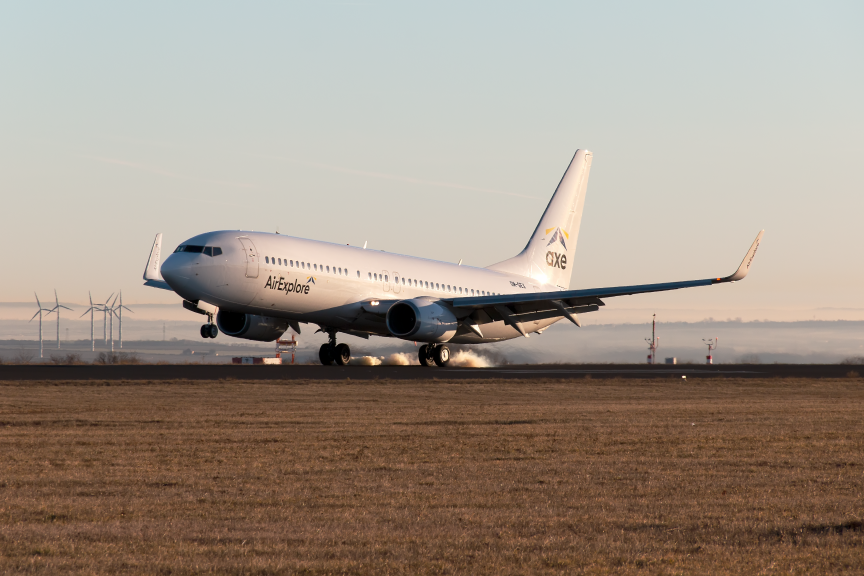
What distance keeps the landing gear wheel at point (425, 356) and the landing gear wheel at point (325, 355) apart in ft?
14.2

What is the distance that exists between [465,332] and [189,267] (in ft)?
49.7

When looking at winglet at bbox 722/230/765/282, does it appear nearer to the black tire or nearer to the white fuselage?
the white fuselage

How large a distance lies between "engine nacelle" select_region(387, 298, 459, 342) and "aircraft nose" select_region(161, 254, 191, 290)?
9.39 metres

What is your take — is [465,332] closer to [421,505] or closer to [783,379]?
[783,379]

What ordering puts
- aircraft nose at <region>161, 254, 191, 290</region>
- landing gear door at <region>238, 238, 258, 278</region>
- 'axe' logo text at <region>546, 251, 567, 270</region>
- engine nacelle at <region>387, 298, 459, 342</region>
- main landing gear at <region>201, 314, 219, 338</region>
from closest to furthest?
main landing gear at <region>201, 314, 219, 338</region>
aircraft nose at <region>161, 254, 191, 290</region>
landing gear door at <region>238, 238, 258, 278</region>
engine nacelle at <region>387, 298, 459, 342</region>
'axe' logo text at <region>546, 251, 567, 270</region>

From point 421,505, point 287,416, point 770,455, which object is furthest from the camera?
point 287,416

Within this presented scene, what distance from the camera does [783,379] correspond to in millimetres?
39062

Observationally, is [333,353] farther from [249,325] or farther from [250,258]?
[250,258]

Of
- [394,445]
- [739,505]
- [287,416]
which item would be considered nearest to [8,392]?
[287,416]

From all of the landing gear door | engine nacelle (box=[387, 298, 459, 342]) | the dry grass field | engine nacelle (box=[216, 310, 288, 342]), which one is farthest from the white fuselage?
the dry grass field

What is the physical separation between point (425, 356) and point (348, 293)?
7.27 meters

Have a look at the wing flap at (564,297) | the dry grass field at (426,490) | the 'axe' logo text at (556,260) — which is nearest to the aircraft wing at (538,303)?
the wing flap at (564,297)

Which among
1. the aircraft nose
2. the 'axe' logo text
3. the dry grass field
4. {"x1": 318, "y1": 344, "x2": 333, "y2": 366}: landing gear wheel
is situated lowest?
the dry grass field

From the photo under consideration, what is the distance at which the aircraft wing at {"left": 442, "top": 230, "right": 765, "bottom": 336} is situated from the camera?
154 ft
